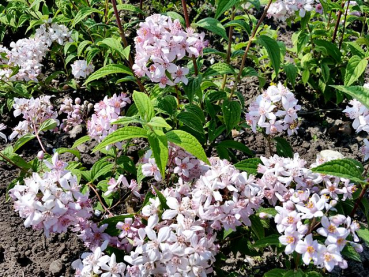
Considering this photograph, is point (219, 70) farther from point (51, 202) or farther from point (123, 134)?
point (51, 202)

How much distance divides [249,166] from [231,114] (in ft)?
1.86

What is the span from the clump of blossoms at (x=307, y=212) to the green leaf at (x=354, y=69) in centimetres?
110

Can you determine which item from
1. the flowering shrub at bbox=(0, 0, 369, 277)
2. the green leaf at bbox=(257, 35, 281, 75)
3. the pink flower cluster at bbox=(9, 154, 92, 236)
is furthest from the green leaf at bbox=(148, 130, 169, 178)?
the green leaf at bbox=(257, 35, 281, 75)

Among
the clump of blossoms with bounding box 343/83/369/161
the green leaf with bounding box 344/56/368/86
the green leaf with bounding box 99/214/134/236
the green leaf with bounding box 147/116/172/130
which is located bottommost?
the green leaf with bounding box 99/214/134/236

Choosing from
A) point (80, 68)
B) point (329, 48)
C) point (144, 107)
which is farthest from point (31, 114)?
point (329, 48)

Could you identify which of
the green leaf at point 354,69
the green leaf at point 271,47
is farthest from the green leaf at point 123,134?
the green leaf at point 354,69

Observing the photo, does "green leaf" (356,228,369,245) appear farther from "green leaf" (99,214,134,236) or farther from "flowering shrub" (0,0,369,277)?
"green leaf" (99,214,134,236)

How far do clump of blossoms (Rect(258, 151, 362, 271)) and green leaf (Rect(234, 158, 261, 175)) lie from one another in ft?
0.32

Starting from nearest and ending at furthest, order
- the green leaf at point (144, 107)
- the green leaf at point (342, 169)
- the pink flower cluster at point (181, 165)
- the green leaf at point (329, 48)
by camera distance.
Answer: the green leaf at point (342, 169) < the green leaf at point (144, 107) < the pink flower cluster at point (181, 165) < the green leaf at point (329, 48)

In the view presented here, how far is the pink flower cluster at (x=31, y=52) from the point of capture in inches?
158

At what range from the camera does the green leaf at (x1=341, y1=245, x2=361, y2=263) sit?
206cm

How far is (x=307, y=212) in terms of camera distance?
6.55 feet

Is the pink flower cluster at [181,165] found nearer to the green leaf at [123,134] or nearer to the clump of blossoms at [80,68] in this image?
the green leaf at [123,134]

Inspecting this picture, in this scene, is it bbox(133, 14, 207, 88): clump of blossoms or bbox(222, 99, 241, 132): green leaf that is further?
bbox(222, 99, 241, 132): green leaf
